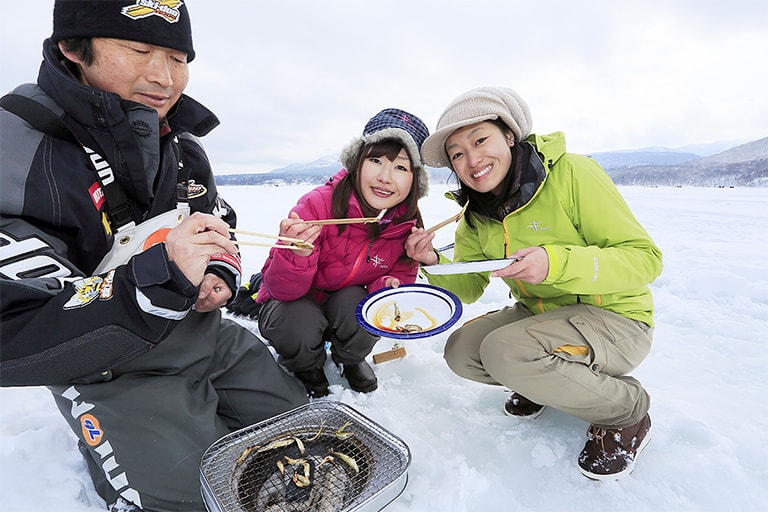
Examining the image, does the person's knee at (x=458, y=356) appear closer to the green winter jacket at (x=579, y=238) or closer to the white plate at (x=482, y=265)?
the green winter jacket at (x=579, y=238)

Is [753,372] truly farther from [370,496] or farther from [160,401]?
[160,401]

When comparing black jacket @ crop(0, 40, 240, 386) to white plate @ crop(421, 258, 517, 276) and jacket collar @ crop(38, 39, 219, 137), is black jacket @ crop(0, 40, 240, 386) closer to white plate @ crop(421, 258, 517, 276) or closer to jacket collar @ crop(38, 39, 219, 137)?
jacket collar @ crop(38, 39, 219, 137)

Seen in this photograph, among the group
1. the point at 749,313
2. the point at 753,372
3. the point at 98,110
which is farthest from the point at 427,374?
the point at 749,313

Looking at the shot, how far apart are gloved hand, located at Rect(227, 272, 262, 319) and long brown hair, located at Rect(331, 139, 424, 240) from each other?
1.37m

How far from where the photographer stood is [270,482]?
1519 mm

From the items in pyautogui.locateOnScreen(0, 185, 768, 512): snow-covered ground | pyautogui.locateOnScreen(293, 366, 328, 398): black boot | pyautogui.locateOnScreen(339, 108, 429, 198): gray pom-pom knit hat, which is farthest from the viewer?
pyautogui.locateOnScreen(293, 366, 328, 398): black boot

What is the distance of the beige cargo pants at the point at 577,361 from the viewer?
→ 1750 mm

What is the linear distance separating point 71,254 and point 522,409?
85.1 inches

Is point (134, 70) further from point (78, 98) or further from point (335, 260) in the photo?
point (335, 260)

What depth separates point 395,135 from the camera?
2248mm

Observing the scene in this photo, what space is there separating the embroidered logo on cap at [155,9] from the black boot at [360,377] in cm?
194

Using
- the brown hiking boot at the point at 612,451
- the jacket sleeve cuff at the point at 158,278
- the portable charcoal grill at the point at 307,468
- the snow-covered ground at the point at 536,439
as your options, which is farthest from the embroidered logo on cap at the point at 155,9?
the brown hiking boot at the point at 612,451

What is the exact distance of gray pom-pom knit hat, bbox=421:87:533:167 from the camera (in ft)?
6.35

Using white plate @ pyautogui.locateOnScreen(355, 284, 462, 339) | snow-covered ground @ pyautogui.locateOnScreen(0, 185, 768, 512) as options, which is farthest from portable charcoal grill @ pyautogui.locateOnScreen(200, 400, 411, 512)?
white plate @ pyautogui.locateOnScreen(355, 284, 462, 339)
